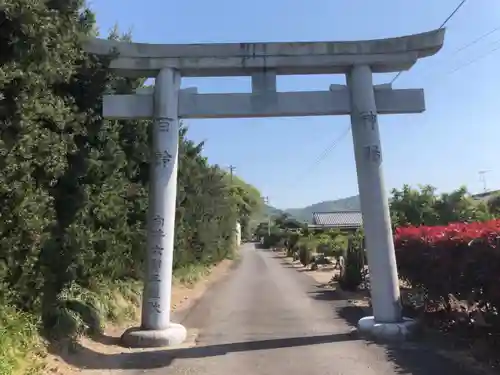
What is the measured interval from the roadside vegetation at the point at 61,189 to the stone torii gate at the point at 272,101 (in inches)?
33.5

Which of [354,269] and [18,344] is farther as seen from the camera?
[354,269]

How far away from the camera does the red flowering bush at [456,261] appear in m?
Result: 6.57

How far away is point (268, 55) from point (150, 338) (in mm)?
5460

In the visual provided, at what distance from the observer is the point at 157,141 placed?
9484 millimetres

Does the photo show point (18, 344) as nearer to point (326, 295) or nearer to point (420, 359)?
point (420, 359)

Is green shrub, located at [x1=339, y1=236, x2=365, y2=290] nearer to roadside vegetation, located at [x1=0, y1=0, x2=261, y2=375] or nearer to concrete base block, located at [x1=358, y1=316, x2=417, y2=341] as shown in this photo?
roadside vegetation, located at [x1=0, y1=0, x2=261, y2=375]

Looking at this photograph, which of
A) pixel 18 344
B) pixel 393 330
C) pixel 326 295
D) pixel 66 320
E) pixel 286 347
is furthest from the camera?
pixel 326 295

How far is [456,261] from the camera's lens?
780 centimetres

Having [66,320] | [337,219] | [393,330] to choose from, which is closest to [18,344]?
[66,320]

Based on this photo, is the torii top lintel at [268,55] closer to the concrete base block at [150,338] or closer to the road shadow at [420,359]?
the concrete base block at [150,338]

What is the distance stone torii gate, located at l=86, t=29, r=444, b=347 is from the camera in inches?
368

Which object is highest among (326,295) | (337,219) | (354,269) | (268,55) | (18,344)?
(337,219)

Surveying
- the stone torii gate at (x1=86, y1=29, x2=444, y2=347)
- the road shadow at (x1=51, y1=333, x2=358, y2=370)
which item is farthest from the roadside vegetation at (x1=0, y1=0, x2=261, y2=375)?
the stone torii gate at (x1=86, y1=29, x2=444, y2=347)

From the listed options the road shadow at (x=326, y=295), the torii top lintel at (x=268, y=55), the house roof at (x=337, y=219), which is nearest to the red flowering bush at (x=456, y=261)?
the torii top lintel at (x=268, y=55)
